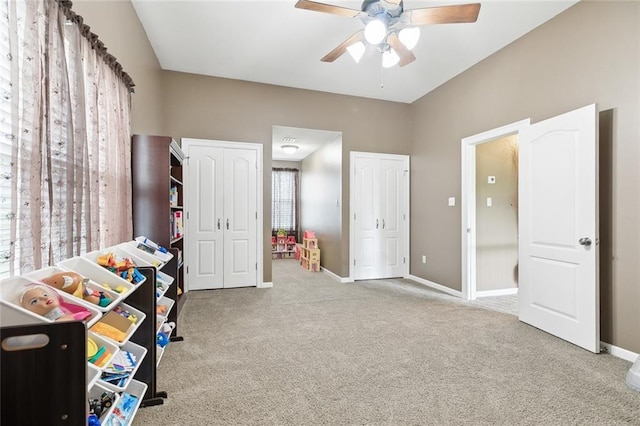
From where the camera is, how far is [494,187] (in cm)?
406

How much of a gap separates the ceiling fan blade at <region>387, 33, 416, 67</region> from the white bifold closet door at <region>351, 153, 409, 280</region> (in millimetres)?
2105

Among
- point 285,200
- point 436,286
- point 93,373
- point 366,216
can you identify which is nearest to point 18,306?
point 93,373

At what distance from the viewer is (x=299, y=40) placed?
3238 millimetres

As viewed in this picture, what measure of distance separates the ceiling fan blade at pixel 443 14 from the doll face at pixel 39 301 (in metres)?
2.58

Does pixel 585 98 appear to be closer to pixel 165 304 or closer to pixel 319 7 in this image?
pixel 319 7

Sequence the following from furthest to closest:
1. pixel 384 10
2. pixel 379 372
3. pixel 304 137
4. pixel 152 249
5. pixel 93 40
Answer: pixel 304 137 < pixel 152 249 < pixel 384 10 < pixel 379 372 < pixel 93 40

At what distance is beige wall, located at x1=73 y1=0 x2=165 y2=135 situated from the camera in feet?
6.58

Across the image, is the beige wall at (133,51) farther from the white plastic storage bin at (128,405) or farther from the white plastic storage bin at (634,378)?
the white plastic storage bin at (634,378)

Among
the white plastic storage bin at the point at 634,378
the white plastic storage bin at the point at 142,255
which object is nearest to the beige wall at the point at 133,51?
the white plastic storage bin at the point at 142,255

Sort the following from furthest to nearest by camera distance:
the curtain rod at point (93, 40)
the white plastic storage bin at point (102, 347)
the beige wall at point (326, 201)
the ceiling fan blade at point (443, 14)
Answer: the beige wall at point (326, 201), the ceiling fan blade at point (443, 14), the curtain rod at point (93, 40), the white plastic storage bin at point (102, 347)

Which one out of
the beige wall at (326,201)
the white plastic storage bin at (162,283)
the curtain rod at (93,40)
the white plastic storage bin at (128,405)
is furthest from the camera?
the beige wall at (326,201)

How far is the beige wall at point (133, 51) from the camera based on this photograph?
201 centimetres

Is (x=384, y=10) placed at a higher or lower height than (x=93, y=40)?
higher

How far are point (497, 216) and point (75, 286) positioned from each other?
4.46m
